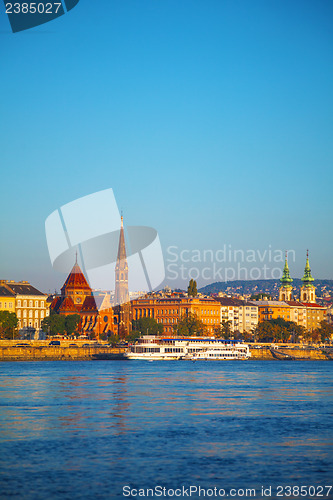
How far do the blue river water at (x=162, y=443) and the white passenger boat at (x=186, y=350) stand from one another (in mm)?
57793

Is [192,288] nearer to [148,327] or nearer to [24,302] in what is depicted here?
[148,327]

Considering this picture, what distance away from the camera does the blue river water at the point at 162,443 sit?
905 inches

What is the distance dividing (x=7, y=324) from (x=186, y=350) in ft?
76.5

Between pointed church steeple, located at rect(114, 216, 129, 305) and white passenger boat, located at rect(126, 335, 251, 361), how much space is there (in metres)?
46.4

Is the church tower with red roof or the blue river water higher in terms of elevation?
the church tower with red roof

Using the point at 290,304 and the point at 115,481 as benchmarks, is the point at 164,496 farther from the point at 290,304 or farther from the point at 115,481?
the point at 290,304

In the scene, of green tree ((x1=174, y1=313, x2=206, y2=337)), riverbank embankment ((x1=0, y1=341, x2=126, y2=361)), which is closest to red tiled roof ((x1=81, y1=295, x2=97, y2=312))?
green tree ((x1=174, y1=313, x2=206, y2=337))

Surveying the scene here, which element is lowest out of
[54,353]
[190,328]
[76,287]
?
[54,353]

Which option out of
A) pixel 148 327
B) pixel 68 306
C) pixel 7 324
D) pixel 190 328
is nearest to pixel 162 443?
pixel 7 324

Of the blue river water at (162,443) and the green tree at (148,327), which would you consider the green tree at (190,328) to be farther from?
the blue river water at (162,443)

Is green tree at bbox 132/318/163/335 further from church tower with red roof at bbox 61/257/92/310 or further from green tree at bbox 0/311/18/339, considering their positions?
green tree at bbox 0/311/18/339

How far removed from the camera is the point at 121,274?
537 feet

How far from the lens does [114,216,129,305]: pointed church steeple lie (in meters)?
164

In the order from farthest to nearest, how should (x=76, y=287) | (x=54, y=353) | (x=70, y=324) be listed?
(x=76, y=287) → (x=70, y=324) → (x=54, y=353)
